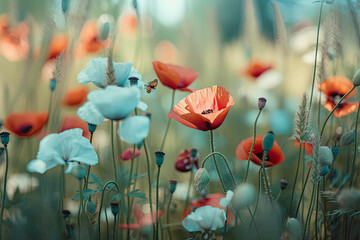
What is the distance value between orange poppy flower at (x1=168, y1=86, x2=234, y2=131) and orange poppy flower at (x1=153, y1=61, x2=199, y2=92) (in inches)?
4.5

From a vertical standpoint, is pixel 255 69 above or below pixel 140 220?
above

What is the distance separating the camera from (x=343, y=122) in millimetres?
802

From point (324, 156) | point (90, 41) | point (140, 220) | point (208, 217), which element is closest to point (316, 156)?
point (324, 156)

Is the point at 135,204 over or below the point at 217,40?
below

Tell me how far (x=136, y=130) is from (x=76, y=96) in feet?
1.51

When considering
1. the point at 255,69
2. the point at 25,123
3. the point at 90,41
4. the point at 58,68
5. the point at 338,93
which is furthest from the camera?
the point at 255,69

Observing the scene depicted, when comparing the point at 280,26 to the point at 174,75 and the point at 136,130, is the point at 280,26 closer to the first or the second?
the point at 174,75

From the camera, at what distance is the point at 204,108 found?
62 centimetres

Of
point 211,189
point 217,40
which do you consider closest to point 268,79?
point 217,40

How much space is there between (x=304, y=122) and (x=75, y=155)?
0.29 metres

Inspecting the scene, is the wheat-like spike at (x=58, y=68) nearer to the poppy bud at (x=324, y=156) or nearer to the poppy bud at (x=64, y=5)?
the poppy bud at (x=64, y=5)

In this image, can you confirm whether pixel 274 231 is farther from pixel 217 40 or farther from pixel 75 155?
pixel 217 40

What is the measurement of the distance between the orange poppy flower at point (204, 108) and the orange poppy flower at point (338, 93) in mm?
230

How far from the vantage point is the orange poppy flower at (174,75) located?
27.9 inches
